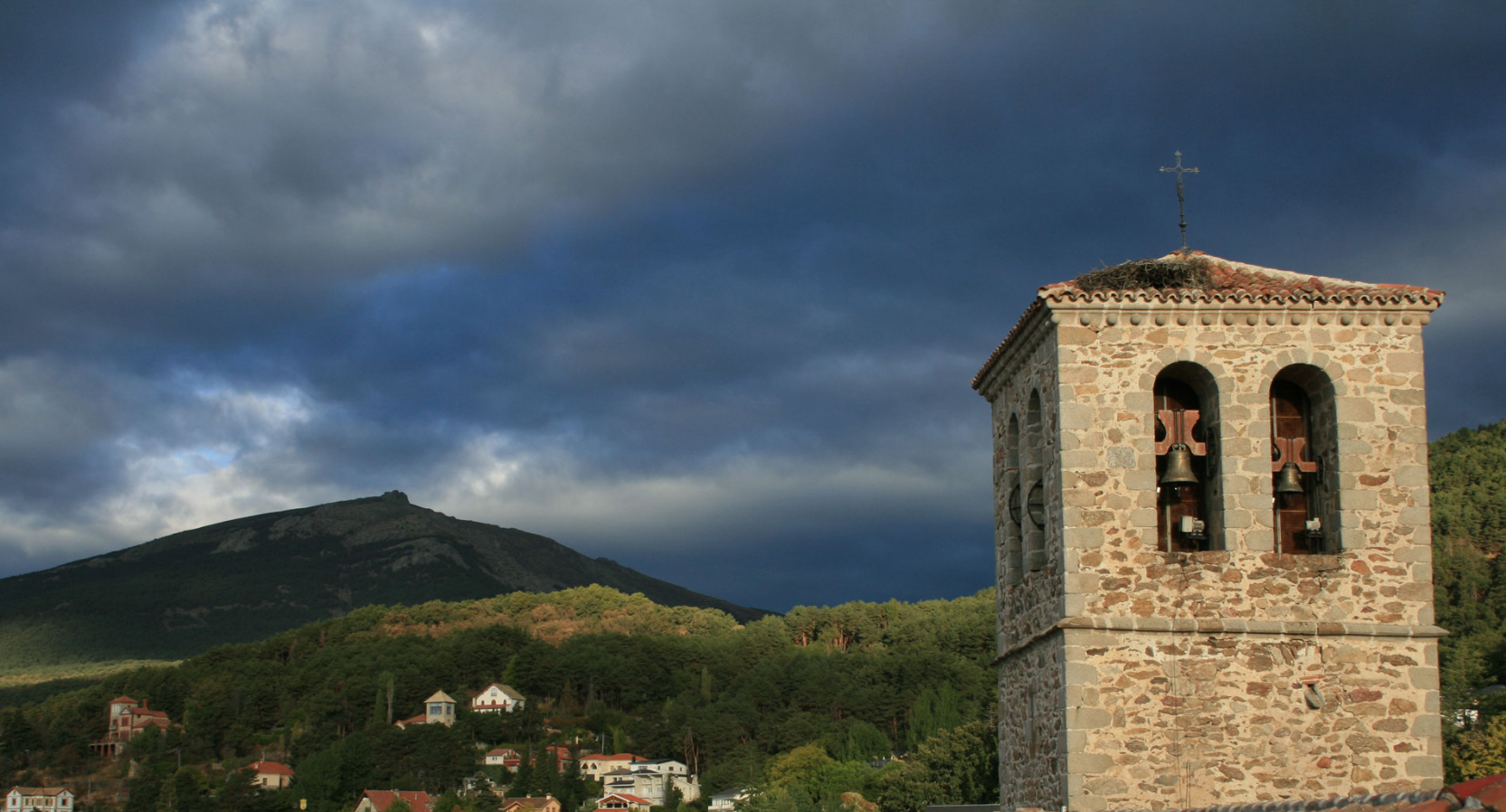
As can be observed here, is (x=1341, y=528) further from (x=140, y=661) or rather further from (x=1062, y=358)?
(x=140, y=661)

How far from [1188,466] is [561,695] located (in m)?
127

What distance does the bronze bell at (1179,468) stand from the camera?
572 inches

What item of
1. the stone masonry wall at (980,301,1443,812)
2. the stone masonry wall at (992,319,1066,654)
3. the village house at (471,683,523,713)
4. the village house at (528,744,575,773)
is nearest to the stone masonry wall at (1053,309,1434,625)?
the stone masonry wall at (980,301,1443,812)

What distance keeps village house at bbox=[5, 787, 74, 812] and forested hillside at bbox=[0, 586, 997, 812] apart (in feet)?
21.1

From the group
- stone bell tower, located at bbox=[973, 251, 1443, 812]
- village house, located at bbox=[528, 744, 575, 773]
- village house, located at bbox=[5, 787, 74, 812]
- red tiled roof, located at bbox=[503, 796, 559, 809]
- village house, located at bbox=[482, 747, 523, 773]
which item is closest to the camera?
stone bell tower, located at bbox=[973, 251, 1443, 812]

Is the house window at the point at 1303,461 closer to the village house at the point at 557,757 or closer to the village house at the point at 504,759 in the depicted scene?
the village house at the point at 557,757

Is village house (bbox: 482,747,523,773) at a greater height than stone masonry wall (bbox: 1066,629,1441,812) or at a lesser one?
lesser

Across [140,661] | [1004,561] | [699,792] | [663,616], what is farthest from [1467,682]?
[140,661]

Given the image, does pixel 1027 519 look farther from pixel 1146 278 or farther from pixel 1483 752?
pixel 1483 752

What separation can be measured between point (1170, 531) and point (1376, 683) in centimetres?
248

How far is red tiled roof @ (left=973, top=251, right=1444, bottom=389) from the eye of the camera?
14.7m

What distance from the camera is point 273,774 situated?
114375 millimetres

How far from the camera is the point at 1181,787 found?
45.0ft

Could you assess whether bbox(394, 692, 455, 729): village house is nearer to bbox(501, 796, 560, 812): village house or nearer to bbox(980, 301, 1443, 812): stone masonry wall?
bbox(501, 796, 560, 812): village house
